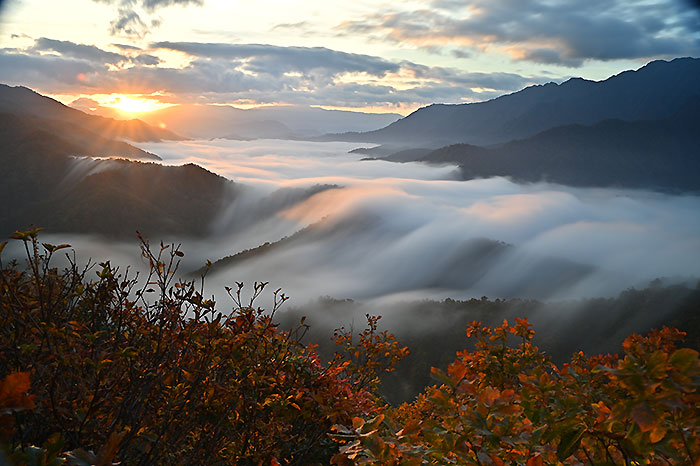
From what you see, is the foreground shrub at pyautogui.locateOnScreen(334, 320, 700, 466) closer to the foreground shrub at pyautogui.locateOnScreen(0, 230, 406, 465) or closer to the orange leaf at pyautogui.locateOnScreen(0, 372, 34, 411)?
the foreground shrub at pyautogui.locateOnScreen(0, 230, 406, 465)

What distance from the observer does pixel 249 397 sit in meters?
5.42

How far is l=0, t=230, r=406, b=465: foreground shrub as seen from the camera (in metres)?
3.67

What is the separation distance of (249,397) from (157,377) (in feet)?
4.83

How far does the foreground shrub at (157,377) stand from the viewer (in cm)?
367

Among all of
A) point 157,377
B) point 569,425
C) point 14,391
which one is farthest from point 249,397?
point 569,425

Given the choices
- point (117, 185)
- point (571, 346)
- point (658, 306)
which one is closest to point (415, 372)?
point (571, 346)

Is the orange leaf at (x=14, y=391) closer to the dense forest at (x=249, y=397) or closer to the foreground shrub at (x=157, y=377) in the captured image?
the dense forest at (x=249, y=397)

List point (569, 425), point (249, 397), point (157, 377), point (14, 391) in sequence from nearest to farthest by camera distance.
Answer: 1. point (14, 391)
2. point (569, 425)
3. point (157, 377)
4. point (249, 397)

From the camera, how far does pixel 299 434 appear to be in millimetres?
5641

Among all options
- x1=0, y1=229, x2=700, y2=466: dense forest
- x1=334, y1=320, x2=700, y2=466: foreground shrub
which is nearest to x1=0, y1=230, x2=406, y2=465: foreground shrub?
x1=0, y1=229, x2=700, y2=466: dense forest

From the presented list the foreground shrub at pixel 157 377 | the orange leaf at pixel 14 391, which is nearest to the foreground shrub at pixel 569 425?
the foreground shrub at pixel 157 377

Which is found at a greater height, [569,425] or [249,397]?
[569,425]

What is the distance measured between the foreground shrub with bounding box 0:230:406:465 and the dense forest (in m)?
0.02

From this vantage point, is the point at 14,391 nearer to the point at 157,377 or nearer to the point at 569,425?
the point at 157,377
